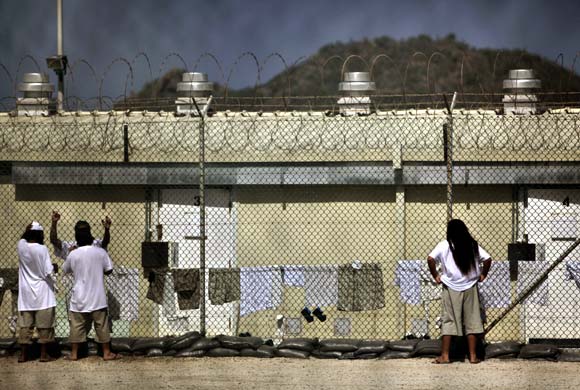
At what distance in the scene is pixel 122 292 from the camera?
1433cm

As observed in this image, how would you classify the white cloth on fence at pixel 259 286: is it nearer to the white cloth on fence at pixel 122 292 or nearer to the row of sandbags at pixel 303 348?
the white cloth on fence at pixel 122 292

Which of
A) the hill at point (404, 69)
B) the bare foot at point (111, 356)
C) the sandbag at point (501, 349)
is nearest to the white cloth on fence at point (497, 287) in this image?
the sandbag at point (501, 349)

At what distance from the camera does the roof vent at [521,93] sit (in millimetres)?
16266

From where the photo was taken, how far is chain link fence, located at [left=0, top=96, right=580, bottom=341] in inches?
607

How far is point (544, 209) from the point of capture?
15570mm

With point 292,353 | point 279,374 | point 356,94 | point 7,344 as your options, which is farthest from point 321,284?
point 7,344

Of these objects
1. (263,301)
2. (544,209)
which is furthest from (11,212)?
(544,209)

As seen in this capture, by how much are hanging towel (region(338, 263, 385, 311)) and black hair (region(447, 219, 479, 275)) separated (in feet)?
8.19

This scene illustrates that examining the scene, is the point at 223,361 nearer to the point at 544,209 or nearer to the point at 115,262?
the point at 115,262

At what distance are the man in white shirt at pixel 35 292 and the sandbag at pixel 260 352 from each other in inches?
82.5

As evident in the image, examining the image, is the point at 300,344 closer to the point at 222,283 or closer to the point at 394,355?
the point at 394,355

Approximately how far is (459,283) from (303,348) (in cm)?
187

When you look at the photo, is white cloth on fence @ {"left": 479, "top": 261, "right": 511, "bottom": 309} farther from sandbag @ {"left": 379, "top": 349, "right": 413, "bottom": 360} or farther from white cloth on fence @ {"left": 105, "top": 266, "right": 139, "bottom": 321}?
white cloth on fence @ {"left": 105, "top": 266, "right": 139, "bottom": 321}

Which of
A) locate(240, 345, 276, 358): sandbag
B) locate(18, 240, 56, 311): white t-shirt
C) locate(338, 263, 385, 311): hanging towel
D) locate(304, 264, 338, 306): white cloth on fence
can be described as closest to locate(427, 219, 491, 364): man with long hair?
locate(240, 345, 276, 358): sandbag
